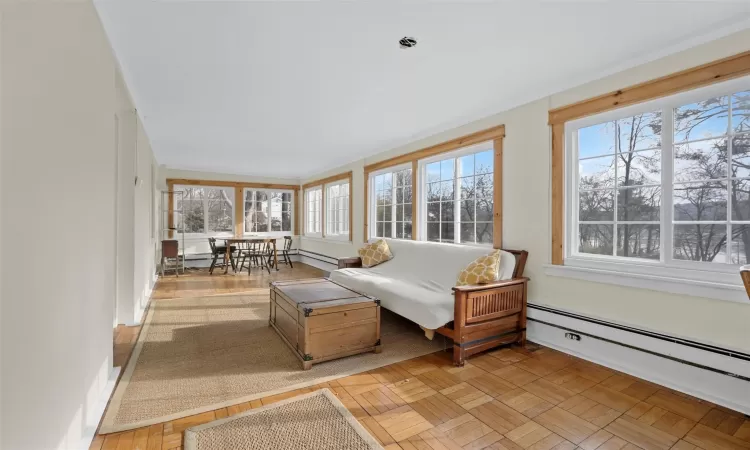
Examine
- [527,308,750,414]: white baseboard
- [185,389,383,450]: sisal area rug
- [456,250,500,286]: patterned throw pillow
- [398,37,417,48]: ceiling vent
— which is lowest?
[185,389,383,450]: sisal area rug

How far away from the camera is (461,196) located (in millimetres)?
4387

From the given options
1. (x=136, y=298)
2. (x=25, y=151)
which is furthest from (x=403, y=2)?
(x=136, y=298)

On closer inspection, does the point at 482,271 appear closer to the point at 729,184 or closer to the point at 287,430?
the point at 729,184

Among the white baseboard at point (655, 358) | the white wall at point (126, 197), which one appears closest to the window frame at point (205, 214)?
the white wall at point (126, 197)

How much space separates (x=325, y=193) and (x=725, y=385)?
6.98 metres

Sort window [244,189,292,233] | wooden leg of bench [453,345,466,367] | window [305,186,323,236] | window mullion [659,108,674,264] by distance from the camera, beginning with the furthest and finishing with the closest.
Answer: window [244,189,292,233] → window [305,186,323,236] → wooden leg of bench [453,345,466,367] → window mullion [659,108,674,264]

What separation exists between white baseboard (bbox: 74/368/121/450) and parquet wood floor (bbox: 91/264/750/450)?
0.18ft

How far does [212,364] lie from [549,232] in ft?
10.2

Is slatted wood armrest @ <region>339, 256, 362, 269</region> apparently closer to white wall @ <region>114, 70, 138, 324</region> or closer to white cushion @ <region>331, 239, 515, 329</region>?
white cushion @ <region>331, 239, 515, 329</region>

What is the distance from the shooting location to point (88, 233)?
1.83 m

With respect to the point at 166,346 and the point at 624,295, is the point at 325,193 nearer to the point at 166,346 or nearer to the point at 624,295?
the point at 166,346

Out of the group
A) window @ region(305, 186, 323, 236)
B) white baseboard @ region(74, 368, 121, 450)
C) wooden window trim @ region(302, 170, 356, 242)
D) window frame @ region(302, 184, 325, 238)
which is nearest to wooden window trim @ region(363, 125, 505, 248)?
wooden window trim @ region(302, 170, 356, 242)

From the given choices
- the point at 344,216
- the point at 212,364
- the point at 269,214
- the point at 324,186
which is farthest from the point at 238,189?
the point at 212,364

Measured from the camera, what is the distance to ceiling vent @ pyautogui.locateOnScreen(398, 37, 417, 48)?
234cm
